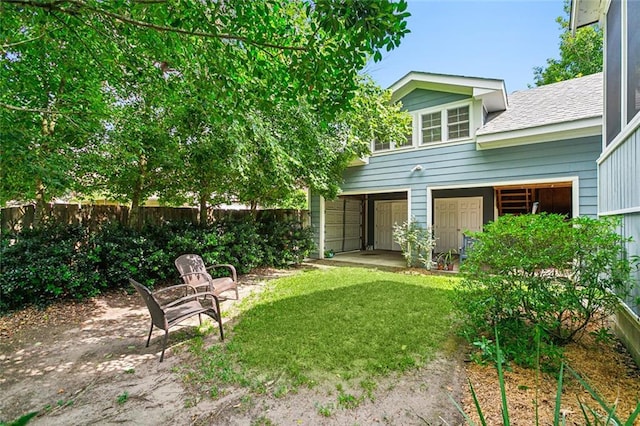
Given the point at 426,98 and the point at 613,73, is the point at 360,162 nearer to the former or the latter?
the point at 426,98

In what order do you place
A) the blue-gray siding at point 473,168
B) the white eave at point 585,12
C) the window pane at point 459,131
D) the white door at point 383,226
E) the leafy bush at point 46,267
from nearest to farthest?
the leafy bush at point 46,267, the white eave at point 585,12, the blue-gray siding at point 473,168, the window pane at point 459,131, the white door at point 383,226

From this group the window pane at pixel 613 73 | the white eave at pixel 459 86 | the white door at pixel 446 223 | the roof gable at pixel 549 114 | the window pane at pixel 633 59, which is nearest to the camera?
the window pane at pixel 633 59

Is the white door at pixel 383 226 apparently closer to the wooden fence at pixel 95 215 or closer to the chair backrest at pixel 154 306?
the wooden fence at pixel 95 215

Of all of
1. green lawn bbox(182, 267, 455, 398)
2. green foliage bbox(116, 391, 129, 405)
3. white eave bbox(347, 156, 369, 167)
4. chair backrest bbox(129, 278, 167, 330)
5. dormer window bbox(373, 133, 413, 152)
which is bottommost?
green foliage bbox(116, 391, 129, 405)

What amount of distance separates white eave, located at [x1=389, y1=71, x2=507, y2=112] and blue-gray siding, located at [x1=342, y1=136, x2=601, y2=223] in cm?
135

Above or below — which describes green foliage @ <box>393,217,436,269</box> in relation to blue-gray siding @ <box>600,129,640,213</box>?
below

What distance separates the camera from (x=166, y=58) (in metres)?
3.50

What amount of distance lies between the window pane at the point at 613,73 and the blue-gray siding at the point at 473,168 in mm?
2077

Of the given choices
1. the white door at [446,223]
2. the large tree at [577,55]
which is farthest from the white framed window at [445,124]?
the large tree at [577,55]

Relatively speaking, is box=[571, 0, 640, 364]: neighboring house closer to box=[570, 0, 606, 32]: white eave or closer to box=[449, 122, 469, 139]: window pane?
box=[570, 0, 606, 32]: white eave

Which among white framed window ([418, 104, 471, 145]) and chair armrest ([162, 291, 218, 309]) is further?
white framed window ([418, 104, 471, 145])

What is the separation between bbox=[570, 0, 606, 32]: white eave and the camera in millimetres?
4849

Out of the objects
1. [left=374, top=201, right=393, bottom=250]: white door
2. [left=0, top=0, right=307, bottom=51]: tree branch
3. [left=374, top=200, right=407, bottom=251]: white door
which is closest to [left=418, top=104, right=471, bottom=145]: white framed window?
[left=374, top=200, right=407, bottom=251]: white door

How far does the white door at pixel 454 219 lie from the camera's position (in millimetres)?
11062
